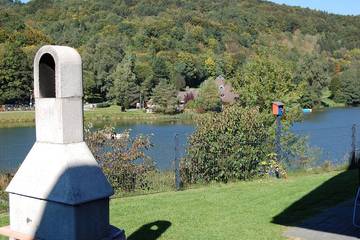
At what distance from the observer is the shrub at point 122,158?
10.6m

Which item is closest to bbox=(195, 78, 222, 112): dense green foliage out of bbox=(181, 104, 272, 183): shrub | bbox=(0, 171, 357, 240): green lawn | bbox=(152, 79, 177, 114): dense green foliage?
bbox=(152, 79, 177, 114): dense green foliage

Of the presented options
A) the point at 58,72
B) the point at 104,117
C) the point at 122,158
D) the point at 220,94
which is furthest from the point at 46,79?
the point at 220,94

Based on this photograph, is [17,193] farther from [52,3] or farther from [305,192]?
[52,3]

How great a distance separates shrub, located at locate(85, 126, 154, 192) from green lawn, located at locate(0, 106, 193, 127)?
119 ft

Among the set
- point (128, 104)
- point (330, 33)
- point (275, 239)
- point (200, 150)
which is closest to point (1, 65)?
point (128, 104)

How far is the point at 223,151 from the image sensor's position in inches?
448

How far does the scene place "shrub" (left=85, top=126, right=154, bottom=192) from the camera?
1059cm

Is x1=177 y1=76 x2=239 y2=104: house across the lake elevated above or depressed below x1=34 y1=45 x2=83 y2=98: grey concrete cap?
below

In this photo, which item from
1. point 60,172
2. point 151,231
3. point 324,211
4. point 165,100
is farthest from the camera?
point 165,100

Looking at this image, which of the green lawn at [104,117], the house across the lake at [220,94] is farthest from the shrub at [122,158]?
the house across the lake at [220,94]

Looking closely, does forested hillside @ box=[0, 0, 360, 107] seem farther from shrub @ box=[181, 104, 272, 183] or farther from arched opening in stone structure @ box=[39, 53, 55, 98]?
arched opening in stone structure @ box=[39, 53, 55, 98]

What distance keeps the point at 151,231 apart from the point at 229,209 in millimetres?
1568

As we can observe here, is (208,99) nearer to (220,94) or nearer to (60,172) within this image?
(220,94)

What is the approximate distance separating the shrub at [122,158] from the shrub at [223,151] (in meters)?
0.97
